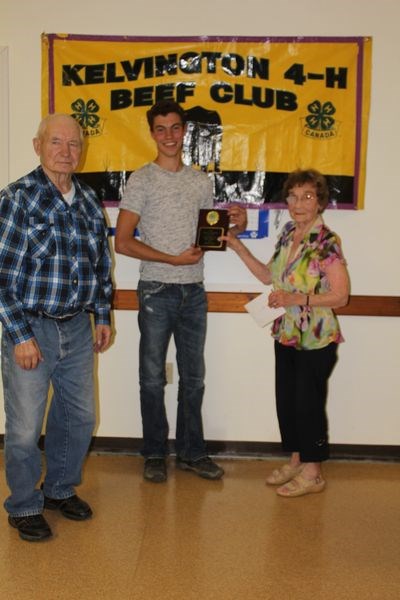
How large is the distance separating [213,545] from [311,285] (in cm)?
114

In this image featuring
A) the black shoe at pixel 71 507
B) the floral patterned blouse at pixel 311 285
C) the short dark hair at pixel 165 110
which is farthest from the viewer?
the short dark hair at pixel 165 110

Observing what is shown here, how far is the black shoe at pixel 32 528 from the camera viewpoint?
242 centimetres

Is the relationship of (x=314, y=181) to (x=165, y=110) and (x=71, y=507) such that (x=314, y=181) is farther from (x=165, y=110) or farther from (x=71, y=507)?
(x=71, y=507)

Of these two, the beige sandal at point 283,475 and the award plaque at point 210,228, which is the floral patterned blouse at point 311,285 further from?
the beige sandal at point 283,475

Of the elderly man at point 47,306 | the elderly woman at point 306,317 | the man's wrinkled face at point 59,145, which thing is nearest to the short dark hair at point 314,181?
the elderly woman at point 306,317

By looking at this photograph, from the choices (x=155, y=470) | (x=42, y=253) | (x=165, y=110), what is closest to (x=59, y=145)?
(x=42, y=253)

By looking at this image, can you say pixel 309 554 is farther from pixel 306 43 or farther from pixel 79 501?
pixel 306 43

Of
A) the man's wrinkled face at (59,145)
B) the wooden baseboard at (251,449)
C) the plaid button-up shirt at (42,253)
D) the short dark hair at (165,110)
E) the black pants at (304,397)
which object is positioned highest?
the short dark hair at (165,110)

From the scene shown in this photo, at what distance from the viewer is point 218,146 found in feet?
10.7

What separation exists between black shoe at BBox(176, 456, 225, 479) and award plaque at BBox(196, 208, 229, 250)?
107 centimetres

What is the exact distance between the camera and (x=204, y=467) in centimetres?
311

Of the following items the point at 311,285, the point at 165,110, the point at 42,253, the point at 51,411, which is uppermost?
the point at 165,110

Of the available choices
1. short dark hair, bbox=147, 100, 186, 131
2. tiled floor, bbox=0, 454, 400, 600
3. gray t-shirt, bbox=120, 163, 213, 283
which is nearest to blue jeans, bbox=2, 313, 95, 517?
tiled floor, bbox=0, 454, 400, 600

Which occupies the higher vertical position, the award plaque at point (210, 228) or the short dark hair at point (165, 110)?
the short dark hair at point (165, 110)
